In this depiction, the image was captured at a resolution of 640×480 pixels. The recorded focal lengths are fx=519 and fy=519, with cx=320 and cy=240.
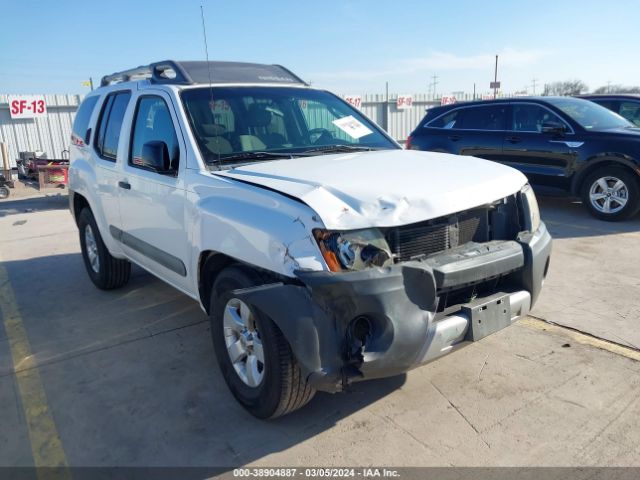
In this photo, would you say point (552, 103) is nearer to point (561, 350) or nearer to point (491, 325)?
point (561, 350)

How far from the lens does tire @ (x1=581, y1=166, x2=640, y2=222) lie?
7.25m

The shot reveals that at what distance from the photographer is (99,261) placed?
5289mm

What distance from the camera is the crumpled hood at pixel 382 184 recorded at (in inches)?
99.2

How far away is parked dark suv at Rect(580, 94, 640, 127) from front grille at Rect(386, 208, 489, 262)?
819cm

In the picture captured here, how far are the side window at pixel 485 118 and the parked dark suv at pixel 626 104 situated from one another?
103 inches

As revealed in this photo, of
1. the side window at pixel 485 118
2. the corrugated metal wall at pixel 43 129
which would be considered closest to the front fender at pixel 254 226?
the side window at pixel 485 118

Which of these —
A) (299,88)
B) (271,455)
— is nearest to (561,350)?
(271,455)

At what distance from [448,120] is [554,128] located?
2.07 meters

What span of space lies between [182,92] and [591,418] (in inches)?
132

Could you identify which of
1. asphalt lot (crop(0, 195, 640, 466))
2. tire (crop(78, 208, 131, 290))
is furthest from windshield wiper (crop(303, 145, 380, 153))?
tire (crop(78, 208, 131, 290))

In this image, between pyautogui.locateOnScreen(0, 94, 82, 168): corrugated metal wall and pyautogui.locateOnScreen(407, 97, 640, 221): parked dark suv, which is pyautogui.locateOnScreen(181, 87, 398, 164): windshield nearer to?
pyautogui.locateOnScreen(407, 97, 640, 221): parked dark suv

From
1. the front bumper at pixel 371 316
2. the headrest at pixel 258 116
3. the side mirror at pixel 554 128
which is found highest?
the headrest at pixel 258 116

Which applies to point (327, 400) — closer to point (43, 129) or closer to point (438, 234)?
point (438, 234)

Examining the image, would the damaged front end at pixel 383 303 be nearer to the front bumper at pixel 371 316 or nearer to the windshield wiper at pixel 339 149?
the front bumper at pixel 371 316
